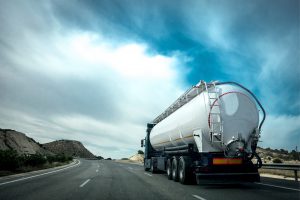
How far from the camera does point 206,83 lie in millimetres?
11539

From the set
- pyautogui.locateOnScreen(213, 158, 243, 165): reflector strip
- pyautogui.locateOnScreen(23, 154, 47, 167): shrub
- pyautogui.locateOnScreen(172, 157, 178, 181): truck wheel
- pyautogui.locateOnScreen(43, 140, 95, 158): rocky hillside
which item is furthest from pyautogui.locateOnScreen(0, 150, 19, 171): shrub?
pyautogui.locateOnScreen(43, 140, 95, 158): rocky hillside

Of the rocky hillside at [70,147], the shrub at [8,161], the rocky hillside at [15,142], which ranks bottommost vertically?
the shrub at [8,161]

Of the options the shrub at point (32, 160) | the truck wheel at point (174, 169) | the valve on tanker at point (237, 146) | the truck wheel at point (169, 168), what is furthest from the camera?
the shrub at point (32, 160)

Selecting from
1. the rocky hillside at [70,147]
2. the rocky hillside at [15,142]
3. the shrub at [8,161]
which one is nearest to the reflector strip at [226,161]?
the shrub at [8,161]

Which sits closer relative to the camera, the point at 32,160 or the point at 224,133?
the point at 224,133

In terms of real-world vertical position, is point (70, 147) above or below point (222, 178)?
above

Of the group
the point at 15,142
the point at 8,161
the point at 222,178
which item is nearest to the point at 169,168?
the point at 222,178

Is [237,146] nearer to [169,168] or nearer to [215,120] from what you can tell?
[215,120]

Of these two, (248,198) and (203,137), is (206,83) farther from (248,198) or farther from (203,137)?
(248,198)

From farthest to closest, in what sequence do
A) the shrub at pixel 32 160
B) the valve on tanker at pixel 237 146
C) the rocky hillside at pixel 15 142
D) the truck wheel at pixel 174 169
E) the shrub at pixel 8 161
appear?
the rocky hillside at pixel 15 142 < the shrub at pixel 32 160 < the shrub at pixel 8 161 < the truck wheel at pixel 174 169 < the valve on tanker at pixel 237 146

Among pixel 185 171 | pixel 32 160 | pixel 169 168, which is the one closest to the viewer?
pixel 185 171

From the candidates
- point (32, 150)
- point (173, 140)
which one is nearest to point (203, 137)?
point (173, 140)

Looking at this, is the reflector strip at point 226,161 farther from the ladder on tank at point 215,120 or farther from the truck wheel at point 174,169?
the truck wheel at point 174,169

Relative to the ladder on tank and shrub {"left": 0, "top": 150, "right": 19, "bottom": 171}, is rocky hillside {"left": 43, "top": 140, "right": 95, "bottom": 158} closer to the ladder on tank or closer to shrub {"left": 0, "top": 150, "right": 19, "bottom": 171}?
shrub {"left": 0, "top": 150, "right": 19, "bottom": 171}
